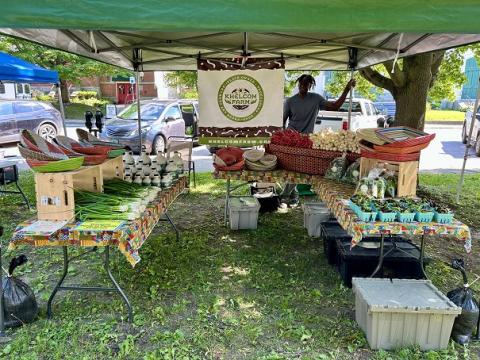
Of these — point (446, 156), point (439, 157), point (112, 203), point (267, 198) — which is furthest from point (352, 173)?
point (446, 156)

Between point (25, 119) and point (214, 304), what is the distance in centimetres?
1069

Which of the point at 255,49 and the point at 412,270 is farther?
the point at 255,49

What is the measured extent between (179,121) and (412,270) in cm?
896

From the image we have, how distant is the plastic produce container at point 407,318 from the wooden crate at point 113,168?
7.62 feet

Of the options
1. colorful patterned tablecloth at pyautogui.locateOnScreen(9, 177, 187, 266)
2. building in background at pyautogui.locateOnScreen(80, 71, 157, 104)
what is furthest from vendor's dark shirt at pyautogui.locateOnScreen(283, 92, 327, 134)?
building in background at pyautogui.locateOnScreen(80, 71, 157, 104)

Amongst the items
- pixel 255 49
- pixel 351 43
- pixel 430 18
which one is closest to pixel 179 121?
pixel 255 49

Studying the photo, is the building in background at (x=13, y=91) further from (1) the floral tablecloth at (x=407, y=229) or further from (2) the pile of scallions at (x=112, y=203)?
(1) the floral tablecloth at (x=407, y=229)

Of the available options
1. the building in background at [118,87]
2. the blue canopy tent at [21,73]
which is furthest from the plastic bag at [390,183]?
the building in background at [118,87]

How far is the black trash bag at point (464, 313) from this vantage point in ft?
8.64

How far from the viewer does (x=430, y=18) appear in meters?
2.30

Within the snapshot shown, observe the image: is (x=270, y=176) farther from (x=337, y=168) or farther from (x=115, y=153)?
(x=115, y=153)

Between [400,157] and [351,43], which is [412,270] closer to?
[400,157]

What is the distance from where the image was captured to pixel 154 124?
1052cm

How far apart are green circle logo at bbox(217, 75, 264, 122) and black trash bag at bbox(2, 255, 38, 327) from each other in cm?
309
